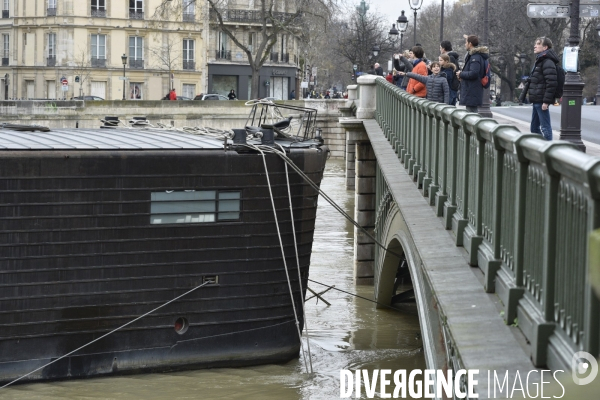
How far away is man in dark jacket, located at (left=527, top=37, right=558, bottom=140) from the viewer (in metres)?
13.8

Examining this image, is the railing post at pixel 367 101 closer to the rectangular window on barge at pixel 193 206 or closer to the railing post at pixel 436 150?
the rectangular window on barge at pixel 193 206

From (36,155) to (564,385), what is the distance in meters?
13.3

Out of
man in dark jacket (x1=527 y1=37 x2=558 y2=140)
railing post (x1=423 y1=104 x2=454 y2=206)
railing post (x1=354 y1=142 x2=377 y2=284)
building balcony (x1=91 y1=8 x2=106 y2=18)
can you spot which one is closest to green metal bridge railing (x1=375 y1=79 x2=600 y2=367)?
railing post (x1=423 y1=104 x2=454 y2=206)

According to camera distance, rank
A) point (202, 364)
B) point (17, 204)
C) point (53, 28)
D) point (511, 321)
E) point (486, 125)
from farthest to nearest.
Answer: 1. point (53, 28)
2. point (202, 364)
3. point (17, 204)
4. point (486, 125)
5. point (511, 321)

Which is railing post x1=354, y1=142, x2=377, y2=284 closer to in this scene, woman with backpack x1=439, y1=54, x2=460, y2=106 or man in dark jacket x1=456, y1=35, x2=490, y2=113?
woman with backpack x1=439, y1=54, x2=460, y2=106

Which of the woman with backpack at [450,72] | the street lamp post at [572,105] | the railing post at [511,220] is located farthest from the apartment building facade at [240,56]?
the railing post at [511,220]

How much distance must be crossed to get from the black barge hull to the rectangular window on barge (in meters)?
0.06

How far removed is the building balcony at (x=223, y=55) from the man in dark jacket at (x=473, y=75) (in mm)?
64932

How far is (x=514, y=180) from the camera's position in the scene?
603cm

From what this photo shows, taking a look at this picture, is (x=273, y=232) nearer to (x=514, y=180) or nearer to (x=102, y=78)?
(x=514, y=180)

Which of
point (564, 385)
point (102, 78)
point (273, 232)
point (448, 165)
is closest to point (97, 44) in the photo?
point (102, 78)

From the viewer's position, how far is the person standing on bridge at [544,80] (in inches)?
543

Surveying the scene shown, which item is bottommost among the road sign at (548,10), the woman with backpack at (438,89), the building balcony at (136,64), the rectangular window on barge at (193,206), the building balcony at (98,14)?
the rectangular window on barge at (193,206)

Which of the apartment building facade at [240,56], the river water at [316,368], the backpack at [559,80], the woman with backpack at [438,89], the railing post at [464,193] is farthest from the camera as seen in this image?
the apartment building facade at [240,56]
